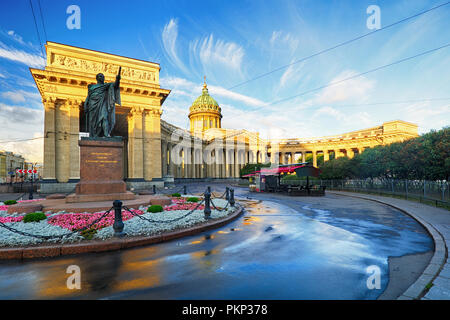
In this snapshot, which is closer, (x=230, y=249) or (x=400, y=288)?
(x=400, y=288)

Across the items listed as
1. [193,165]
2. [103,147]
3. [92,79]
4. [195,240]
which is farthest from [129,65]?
[193,165]

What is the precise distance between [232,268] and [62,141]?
31027 mm

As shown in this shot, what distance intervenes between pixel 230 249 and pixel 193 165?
223 ft

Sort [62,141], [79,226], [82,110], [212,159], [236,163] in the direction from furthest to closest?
[212,159], [236,163], [82,110], [62,141], [79,226]

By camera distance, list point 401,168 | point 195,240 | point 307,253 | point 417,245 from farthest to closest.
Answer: point 401,168, point 195,240, point 417,245, point 307,253

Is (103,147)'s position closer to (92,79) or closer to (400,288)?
(400,288)

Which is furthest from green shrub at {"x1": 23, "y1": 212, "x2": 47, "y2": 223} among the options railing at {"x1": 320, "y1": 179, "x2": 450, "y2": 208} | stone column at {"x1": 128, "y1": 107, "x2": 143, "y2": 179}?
stone column at {"x1": 128, "y1": 107, "x2": 143, "y2": 179}

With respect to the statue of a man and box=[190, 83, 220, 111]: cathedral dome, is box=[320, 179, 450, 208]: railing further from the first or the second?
box=[190, 83, 220, 111]: cathedral dome

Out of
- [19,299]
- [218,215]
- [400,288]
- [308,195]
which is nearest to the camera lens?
[19,299]

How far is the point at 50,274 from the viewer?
4.61 meters

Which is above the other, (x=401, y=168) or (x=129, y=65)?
(x=129, y=65)

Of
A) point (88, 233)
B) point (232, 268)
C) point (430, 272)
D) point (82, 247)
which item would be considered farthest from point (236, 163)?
point (430, 272)

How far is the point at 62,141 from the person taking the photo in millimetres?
28188

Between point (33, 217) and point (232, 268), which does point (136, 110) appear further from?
point (232, 268)
